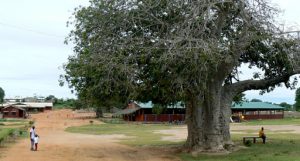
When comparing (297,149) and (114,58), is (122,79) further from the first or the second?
(297,149)

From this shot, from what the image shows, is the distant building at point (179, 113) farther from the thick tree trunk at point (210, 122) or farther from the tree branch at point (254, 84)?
the thick tree trunk at point (210, 122)

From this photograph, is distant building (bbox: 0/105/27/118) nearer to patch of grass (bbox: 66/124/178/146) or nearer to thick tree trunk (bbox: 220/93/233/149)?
patch of grass (bbox: 66/124/178/146)

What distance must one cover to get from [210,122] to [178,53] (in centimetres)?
564

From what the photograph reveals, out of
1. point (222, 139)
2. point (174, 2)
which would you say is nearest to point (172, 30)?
point (174, 2)

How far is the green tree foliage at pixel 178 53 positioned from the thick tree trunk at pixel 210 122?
1.9 inches

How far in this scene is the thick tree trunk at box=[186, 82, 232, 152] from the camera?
2453 centimetres

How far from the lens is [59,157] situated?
80.7 ft

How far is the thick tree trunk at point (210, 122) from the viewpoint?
80.5ft

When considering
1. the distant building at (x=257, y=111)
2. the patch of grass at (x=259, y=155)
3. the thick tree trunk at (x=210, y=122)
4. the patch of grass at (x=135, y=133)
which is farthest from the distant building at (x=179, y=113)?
the patch of grass at (x=259, y=155)

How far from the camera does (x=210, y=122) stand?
2483cm

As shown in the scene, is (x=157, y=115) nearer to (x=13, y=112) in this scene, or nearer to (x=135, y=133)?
(x=135, y=133)

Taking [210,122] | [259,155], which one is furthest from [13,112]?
[259,155]

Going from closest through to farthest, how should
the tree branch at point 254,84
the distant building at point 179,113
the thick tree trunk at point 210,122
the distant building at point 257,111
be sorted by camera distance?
the thick tree trunk at point 210,122
the tree branch at point 254,84
the distant building at point 179,113
the distant building at point 257,111

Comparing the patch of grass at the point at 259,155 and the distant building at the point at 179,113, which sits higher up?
the distant building at the point at 179,113
